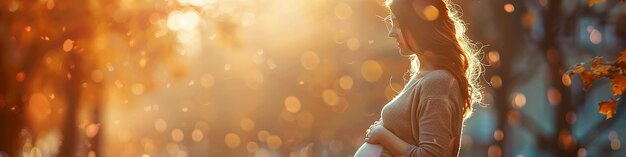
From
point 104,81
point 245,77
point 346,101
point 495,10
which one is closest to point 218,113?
point 245,77

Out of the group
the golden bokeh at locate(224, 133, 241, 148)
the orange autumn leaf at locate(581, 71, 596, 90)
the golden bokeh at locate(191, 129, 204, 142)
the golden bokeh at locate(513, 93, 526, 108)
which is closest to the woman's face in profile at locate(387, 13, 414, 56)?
the orange autumn leaf at locate(581, 71, 596, 90)

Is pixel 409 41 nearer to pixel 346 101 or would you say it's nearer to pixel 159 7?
pixel 159 7

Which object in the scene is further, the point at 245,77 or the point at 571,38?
the point at 245,77

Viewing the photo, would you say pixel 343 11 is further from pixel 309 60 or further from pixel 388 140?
pixel 388 140

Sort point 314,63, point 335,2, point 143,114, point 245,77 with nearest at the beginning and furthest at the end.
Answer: point 335,2 → point 314,63 → point 245,77 → point 143,114

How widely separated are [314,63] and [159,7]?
54.1 ft

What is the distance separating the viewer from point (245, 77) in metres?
41.8

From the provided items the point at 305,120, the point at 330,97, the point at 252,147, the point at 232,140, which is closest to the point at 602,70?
the point at 330,97

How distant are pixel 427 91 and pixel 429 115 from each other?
0.11 meters

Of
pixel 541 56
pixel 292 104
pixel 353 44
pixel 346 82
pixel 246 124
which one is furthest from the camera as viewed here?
pixel 246 124

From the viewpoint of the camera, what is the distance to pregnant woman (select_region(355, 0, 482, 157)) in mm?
4363

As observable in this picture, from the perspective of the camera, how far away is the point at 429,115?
436 centimetres

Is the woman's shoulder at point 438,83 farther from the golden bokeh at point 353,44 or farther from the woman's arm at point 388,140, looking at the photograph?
the golden bokeh at point 353,44

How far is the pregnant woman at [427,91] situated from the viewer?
436 centimetres
